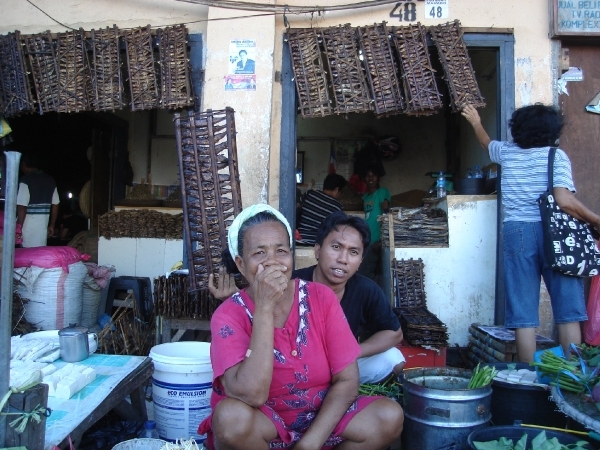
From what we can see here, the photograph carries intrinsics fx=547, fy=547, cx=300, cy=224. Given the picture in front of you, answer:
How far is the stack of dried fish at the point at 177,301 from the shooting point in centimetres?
420

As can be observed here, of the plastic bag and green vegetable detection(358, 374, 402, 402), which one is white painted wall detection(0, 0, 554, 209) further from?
green vegetable detection(358, 374, 402, 402)

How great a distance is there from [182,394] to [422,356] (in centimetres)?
209

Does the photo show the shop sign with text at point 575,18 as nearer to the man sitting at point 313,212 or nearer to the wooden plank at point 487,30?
the wooden plank at point 487,30

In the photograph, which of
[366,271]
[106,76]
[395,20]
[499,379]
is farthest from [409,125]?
[499,379]

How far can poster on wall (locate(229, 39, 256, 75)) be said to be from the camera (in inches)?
186

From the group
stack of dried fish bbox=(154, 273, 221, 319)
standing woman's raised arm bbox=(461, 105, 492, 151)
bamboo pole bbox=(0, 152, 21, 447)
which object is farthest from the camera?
standing woman's raised arm bbox=(461, 105, 492, 151)

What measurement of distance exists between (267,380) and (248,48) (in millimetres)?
3343

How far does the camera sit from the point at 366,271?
6.22 m

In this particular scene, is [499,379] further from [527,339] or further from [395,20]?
[395,20]

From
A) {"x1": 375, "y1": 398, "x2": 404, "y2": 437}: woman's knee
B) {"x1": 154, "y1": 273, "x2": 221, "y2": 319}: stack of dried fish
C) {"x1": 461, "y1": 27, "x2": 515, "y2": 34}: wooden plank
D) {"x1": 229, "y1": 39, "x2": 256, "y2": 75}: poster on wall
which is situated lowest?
{"x1": 375, "y1": 398, "x2": 404, "y2": 437}: woman's knee

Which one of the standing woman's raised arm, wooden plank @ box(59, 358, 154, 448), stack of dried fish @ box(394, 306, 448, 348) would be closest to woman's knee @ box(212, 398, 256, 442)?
wooden plank @ box(59, 358, 154, 448)

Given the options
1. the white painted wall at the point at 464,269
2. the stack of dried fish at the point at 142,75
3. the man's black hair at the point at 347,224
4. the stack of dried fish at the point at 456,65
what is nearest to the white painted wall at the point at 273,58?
the stack of dried fish at the point at 456,65

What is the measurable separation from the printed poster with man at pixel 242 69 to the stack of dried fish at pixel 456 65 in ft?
5.07

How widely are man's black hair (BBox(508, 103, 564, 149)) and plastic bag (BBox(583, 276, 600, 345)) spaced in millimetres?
1163
